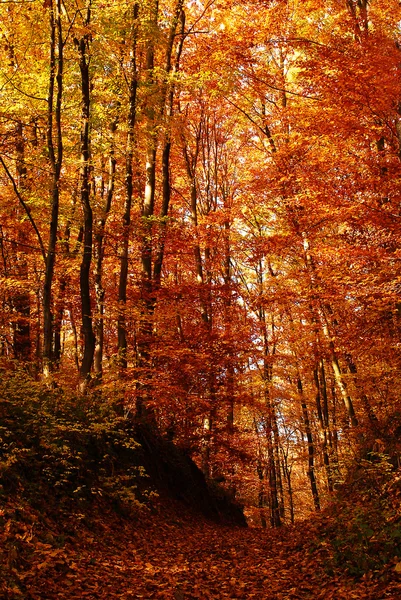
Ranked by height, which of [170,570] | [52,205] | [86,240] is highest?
[52,205]

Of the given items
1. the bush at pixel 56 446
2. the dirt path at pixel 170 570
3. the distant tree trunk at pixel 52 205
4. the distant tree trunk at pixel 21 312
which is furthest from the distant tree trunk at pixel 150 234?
the distant tree trunk at pixel 21 312

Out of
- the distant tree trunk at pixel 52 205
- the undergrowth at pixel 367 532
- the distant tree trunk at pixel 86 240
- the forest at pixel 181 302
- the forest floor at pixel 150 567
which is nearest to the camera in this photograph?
the forest floor at pixel 150 567

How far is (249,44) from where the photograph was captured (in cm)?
1576

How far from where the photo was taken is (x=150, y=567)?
6898 millimetres

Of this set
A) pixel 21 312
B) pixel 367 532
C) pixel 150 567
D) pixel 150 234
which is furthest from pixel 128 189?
pixel 367 532

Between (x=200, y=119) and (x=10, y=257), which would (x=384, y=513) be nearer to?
(x=10, y=257)

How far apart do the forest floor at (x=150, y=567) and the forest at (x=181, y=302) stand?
44mm

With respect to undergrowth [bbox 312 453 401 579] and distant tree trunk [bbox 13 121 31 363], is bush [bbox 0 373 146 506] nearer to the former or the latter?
undergrowth [bbox 312 453 401 579]

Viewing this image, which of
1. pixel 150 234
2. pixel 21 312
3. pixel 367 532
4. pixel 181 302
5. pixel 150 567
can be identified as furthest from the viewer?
pixel 21 312

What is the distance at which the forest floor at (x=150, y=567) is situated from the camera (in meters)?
5.26

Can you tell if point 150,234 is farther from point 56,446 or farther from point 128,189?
point 56,446

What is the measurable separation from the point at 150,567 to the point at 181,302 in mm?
8368

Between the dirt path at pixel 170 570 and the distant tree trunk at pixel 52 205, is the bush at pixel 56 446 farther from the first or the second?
the distant tree trunk at pixel 52 205

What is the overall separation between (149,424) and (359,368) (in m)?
9.06
